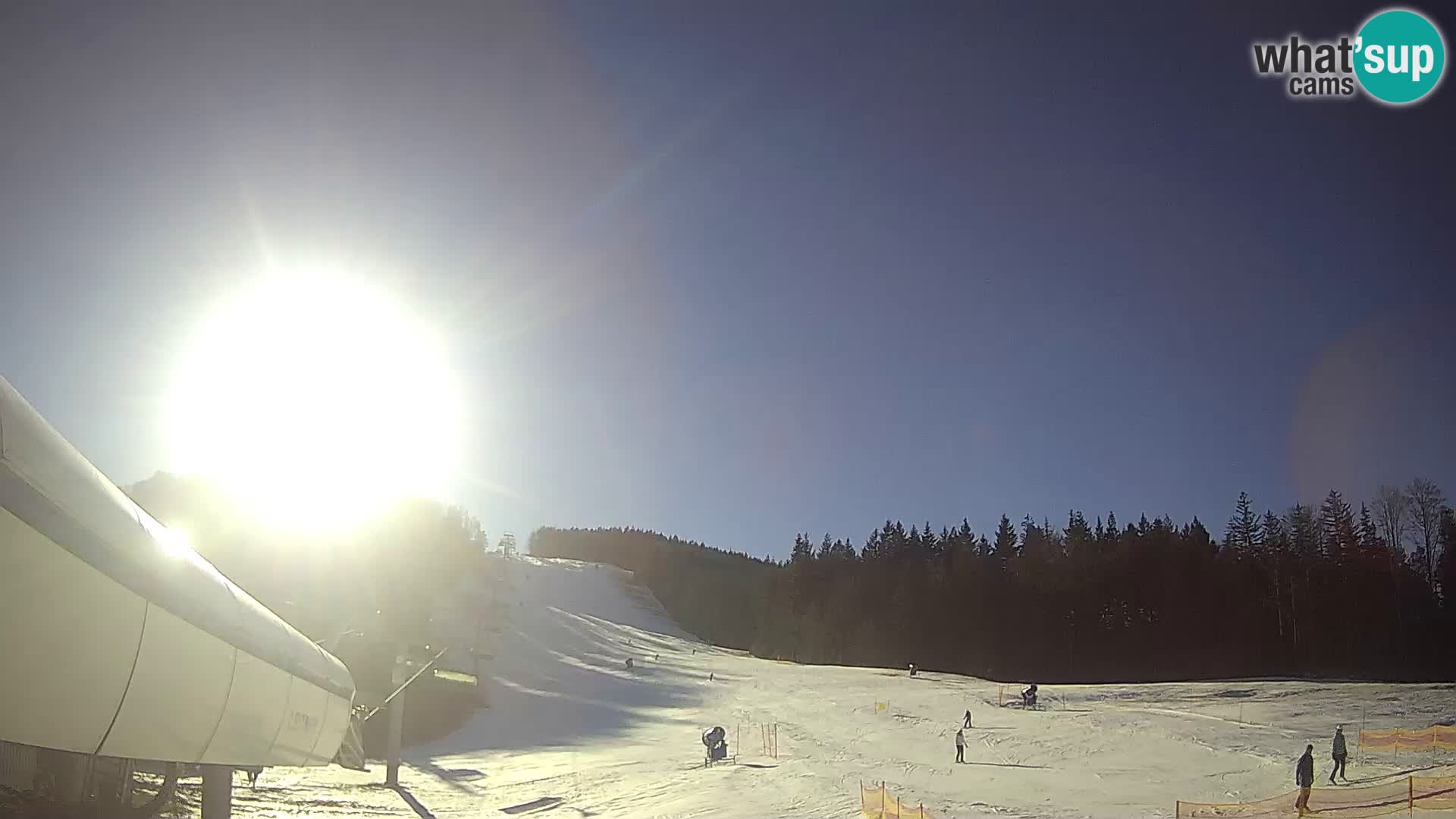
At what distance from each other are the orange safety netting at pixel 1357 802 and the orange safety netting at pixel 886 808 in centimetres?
508

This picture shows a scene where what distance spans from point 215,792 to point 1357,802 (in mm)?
19956

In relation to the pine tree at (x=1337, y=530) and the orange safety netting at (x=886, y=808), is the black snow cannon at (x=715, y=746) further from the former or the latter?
the pine tree at (x=1337, y=530)

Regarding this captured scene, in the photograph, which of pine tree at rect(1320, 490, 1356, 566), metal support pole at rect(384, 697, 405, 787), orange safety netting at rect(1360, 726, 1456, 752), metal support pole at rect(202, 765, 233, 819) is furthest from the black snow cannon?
pine tree at rect(1320, 490, 1356, 566)

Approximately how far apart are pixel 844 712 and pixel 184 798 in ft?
111

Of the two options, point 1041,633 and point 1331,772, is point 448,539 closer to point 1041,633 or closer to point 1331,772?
point 1041,633

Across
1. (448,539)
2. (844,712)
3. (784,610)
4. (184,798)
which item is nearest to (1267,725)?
(844,712)

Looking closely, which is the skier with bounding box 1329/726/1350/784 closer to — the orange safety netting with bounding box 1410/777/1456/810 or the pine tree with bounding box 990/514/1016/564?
the orange safety netting with bounding box 1410/777/1456/810

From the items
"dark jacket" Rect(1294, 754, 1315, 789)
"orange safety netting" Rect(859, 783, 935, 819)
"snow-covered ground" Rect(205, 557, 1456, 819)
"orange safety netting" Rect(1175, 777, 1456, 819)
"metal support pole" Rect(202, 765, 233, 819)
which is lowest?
"snow-covered ground" Rect(205, 557, 1456, 819)

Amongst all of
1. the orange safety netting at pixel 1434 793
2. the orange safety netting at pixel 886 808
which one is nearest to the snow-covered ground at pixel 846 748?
the orange safety netting at pixel 886 808

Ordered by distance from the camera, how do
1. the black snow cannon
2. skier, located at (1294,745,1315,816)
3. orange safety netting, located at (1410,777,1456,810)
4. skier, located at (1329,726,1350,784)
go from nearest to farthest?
1. orange safety netting, located at (1410,777,1456,810)
2. skier, located at (1294,745,1315,816)
3. skier, located at (1329,726,1350,784)
4. the black snow cannon

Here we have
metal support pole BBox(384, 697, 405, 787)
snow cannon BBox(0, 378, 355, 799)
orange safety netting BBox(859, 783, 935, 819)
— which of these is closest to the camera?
snow cannon BBox(0, 378, 355, 799)

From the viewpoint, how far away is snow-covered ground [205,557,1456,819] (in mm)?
22109

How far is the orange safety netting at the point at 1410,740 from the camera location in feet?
89.1

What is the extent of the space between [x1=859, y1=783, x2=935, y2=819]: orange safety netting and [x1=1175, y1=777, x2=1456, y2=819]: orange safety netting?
5081 millimetres
